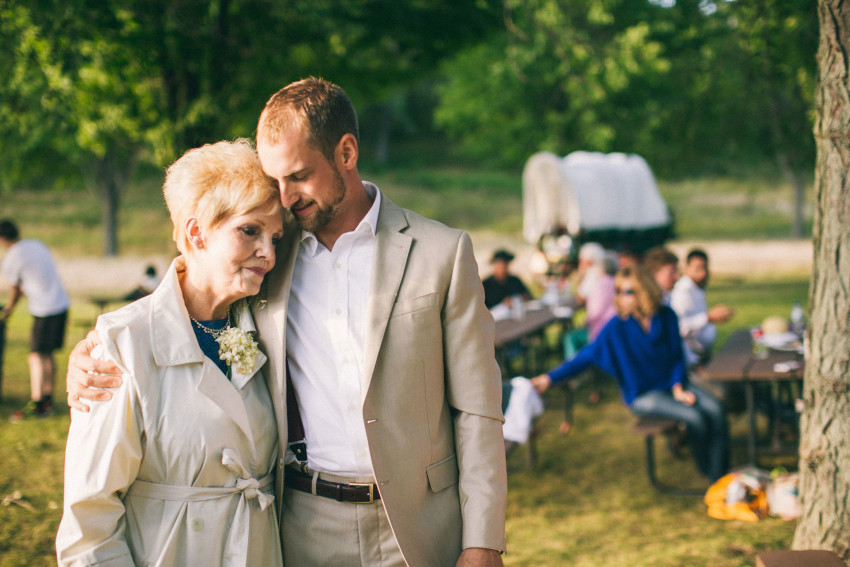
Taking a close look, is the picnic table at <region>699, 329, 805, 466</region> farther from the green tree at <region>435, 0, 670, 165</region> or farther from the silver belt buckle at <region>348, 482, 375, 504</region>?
the green tree at <region>435, 0, 670, 165</region>

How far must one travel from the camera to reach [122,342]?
203cm

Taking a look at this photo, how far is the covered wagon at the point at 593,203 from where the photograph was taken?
1686cm

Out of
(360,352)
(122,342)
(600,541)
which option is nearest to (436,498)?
(360,352)

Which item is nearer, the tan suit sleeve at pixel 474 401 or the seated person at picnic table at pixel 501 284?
the tan suit sleeve at pixel 474 401

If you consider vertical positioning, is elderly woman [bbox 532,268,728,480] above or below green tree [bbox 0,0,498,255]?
below

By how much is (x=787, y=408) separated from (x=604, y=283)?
2.35 m

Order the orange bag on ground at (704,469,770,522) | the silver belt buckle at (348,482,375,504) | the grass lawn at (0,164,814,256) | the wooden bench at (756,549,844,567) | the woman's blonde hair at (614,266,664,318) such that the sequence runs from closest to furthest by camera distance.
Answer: the silver belt buckle at (348,482,375,504)
the wooden bench at (756,549,844,567)
the orange bag on ground at (704,469,770,522)
the woman's blonde hair at (614,266,664,318)
the grass lawn at (0,164,814,256)

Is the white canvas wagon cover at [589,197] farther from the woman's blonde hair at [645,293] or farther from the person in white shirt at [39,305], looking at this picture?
the person in white shirt at [39,305]

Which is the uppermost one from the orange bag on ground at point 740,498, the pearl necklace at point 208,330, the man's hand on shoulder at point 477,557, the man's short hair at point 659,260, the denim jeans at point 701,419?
the man's short hair at point 659,260

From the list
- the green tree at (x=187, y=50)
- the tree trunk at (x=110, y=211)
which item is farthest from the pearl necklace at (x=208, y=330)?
the tree trunk at (x=110, y=211)

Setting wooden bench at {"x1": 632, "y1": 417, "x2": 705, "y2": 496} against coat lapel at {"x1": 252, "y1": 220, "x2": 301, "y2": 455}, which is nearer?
coat lapel at {"x1": 252, "y1": 220, "x2": 301, "y2": 455}

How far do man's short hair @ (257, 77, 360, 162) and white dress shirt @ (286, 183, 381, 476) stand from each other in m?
0.26

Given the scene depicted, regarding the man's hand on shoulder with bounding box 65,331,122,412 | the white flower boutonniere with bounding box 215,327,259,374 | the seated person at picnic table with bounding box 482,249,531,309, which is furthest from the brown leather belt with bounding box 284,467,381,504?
the seated person at picnic table with bounding box 482,249,531,309

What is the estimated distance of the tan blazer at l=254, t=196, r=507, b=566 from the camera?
83.4 inches
